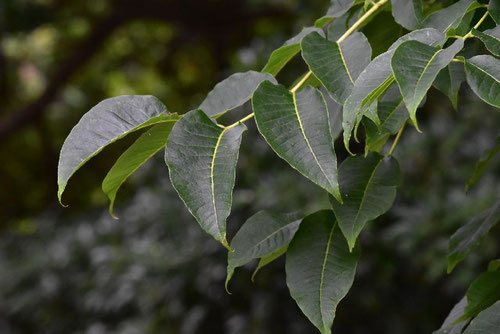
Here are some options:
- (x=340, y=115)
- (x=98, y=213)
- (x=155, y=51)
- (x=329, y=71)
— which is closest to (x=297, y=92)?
(x=329, y=71)

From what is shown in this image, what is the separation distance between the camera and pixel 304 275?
101 cm

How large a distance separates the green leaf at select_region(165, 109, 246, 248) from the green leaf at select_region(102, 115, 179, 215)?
4 cm

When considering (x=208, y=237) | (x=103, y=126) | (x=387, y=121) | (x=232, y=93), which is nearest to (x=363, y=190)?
(x=387, y=121)

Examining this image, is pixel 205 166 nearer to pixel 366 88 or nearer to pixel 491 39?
pixel 366 88

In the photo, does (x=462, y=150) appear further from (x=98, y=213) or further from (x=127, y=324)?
(x=98, y=213)

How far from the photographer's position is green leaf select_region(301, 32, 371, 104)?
3.12 ft

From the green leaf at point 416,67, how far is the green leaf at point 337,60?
13cm

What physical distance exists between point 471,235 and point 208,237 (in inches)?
78.9

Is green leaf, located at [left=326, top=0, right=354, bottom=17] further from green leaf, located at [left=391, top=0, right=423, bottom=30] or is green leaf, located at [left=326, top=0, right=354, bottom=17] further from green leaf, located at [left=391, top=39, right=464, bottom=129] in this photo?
green leaf, located at [left=391, top=39, right=464, bottom=129]

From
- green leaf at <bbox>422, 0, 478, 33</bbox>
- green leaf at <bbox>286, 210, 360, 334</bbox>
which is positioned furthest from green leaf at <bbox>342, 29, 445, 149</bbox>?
green leaf at <bbox>286, 210, 360, 334</bbox>

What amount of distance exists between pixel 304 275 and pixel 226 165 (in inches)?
7.7

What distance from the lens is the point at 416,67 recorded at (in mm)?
817

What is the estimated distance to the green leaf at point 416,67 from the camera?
796 millimetres

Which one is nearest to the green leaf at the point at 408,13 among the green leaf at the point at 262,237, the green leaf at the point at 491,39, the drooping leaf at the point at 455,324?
the green leaf at the point at 491,39
